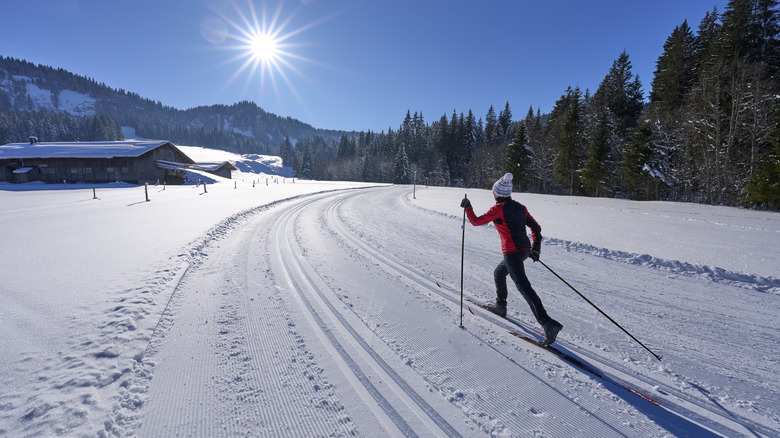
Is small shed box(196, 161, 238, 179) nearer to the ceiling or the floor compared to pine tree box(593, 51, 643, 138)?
nearer to the floor

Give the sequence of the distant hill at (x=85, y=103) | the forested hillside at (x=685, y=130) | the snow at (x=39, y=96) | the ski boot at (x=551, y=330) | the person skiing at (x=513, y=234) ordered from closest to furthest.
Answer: the ski boot at (x=551, y=330) < the person skiing at (x=513, y=234) < the forested hillside at (x=685, y=130) < the distant hill at (x=85, y=103) < the snow at (x=39, y=96)

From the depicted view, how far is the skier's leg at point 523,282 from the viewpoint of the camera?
3.48 meters

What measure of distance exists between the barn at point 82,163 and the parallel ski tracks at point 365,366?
45.1 meters

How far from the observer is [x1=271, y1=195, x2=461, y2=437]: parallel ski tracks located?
230 cm

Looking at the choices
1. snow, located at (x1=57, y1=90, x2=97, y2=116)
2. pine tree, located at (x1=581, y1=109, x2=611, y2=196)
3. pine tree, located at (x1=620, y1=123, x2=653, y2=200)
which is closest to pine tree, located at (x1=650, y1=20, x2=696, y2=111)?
pine tree, located at (x1=581, y1=109, x2=611, y2=196)

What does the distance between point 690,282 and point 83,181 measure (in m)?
55.6

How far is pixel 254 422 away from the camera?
2.25 m

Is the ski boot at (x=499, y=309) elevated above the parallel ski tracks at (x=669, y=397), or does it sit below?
above

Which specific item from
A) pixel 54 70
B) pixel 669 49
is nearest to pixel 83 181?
pixel 669 49

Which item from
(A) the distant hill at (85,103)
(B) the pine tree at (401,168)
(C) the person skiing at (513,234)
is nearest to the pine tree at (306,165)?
(B) the pine tree at (401,168)

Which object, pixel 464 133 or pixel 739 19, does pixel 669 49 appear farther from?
pixel 464 133

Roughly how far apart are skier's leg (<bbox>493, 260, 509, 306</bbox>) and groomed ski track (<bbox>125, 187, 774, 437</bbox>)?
0.93ft

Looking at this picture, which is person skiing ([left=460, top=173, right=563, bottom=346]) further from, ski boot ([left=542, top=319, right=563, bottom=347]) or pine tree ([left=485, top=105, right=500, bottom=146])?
pine tree ([left=485, top=105, right=500, bottom=146])

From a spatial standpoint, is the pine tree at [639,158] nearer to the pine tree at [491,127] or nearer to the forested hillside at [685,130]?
the forested hillside at [685,130]
